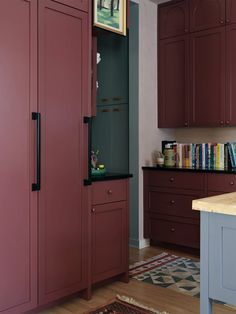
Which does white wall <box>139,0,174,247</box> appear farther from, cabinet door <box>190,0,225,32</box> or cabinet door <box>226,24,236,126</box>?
cabinet door <box>226,24,236,126</box>

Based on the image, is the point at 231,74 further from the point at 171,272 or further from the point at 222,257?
the point at 222,257

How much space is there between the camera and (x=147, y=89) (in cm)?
428

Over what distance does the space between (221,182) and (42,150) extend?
1.90 m

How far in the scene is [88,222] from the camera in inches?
108

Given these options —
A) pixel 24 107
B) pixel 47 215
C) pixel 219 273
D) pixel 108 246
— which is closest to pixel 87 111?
pixel 24 107

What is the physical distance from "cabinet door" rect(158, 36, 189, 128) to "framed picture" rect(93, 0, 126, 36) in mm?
1306

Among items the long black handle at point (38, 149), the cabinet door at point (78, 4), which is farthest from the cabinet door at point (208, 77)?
the long black handle at point (38, 149)

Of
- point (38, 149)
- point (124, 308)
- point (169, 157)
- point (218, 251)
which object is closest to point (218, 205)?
point (218, 251)

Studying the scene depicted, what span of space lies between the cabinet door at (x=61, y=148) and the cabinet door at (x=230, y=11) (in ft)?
5.87

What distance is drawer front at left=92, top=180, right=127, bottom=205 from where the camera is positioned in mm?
2828

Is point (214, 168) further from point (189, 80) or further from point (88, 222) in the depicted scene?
point (88, 222)

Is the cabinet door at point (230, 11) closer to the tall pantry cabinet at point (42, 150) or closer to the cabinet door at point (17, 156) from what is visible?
the tall pantry cabinet at point (42, 150)

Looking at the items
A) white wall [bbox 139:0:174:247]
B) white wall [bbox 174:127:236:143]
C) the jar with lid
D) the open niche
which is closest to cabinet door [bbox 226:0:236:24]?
white wall [bbox 139:0:174:247]

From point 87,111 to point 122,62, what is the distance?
0.81 m
